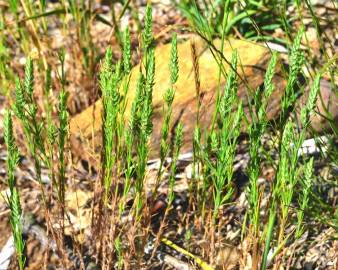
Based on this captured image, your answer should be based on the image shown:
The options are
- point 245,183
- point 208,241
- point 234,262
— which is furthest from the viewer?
point 245,183

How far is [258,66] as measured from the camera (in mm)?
2424

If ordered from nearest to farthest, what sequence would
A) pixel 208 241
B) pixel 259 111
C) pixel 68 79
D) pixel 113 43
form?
1. pixel 259 111
2. pixel 208 241
3. pixel 68 79
4. pixel 113 43

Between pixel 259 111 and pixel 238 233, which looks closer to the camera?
pixel 259 111

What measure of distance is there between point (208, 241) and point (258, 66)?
0.94 meters

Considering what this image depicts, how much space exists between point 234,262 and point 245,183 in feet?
1.28

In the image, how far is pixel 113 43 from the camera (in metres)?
2.96

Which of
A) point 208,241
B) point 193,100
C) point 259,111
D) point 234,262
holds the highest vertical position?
point 259,111

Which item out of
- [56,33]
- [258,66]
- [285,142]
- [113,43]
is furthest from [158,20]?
[285,142]

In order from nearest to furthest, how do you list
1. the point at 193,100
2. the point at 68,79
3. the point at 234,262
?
the point at 234,262
the point at 193,100
the point at 68,79

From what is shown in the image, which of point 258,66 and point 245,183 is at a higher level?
point 258,66

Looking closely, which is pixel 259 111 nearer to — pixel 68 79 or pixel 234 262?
pixel 234 262

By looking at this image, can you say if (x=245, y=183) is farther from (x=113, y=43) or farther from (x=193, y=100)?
(x=113, y=43)

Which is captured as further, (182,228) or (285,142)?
(182,228)

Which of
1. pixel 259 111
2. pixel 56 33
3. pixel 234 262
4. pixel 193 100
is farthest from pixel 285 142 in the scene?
pixel 56 33
